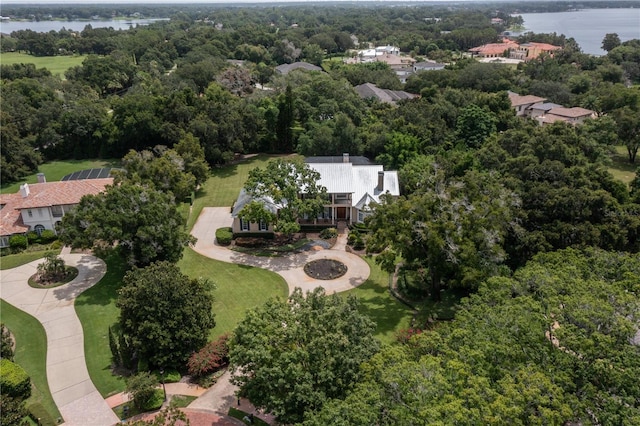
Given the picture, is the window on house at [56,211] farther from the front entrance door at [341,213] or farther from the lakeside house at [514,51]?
the lakeside house at [514,51]

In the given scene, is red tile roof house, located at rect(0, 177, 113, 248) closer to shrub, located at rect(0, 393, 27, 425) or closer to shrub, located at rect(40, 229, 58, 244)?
shrub, located at rect(40, 229, 58, 244)

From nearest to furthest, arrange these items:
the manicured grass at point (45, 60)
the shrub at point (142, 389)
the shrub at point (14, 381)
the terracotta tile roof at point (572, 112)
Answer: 1. the shrub at point (142, 389)
2. the shrub at point (14, 381)
3. the terracotta tile roof at point (572, 112)
4. the manicured grass at point (45, 60)

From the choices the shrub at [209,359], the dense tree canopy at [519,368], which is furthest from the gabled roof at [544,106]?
the shrub at [209,359]

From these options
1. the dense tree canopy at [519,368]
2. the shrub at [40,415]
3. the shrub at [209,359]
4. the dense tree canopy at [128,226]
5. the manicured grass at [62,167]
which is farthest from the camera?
the manicured grass at [62,167]

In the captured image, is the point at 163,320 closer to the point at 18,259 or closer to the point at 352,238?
the point at 352,238

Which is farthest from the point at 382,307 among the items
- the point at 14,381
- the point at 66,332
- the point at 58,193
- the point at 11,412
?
the point at 58,193

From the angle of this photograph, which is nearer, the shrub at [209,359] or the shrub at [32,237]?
the shrub at [209,359]
